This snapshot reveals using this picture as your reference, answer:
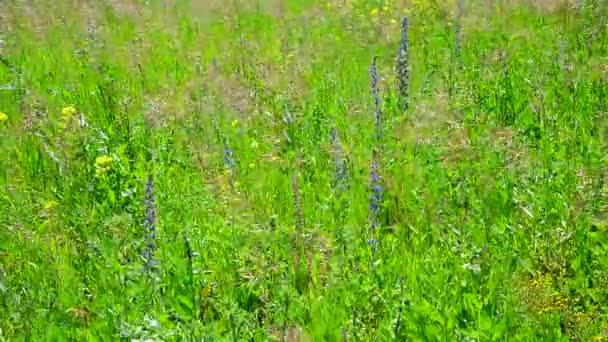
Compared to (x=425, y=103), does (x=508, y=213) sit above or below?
below

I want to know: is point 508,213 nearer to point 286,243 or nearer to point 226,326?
point 286,243

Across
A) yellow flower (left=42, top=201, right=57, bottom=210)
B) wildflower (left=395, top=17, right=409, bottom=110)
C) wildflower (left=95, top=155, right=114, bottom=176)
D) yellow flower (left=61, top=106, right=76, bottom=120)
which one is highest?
wildflower (left=395, top=17, right=409, bottom=110)

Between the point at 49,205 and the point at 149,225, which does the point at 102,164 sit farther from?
the point at 149,225

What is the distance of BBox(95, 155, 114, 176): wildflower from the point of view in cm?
351

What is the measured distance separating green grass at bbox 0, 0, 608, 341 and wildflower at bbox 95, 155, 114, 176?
0.02 m

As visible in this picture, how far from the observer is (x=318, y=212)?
10.4 ft

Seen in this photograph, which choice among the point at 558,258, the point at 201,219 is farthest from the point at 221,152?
the point at 558,258

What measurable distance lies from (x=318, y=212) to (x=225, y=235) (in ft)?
1.51

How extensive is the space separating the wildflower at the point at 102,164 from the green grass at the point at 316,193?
19 mm

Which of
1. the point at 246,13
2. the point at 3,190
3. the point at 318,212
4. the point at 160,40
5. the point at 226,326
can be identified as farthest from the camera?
the point at 246,13

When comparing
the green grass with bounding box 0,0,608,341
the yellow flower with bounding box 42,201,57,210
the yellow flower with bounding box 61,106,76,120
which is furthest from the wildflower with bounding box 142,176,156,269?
the yellow flower with bounding box 61,106,76,120

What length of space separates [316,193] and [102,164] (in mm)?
1122

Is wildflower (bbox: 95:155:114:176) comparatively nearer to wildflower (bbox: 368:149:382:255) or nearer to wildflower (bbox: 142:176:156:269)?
wildflower (bbox: 142:176:156:269)

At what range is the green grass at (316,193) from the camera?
8.15 ft
